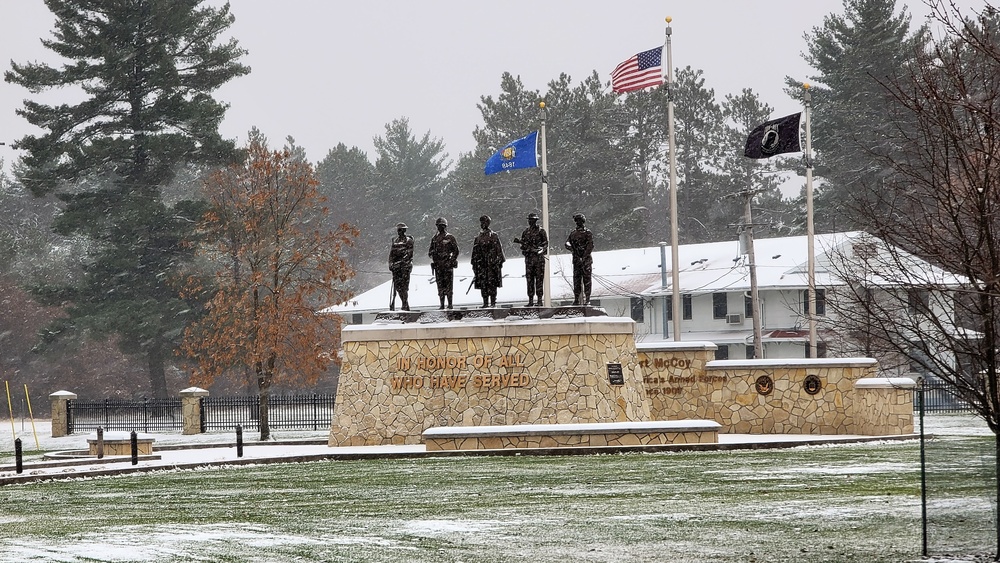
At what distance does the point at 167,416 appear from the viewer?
49875 millimetres

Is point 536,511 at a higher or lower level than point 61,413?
lower

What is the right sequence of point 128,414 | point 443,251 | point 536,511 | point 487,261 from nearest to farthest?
point 536,511
point 487,261
point 443,251
point 128,414

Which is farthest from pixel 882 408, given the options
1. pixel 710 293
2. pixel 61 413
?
pixel 710 293

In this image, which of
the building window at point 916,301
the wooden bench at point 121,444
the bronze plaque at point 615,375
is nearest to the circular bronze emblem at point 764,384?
the bronze plaque at point 615,375

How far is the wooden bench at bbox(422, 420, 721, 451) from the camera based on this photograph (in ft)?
86.5

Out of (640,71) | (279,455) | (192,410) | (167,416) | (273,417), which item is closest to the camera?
(279,455)

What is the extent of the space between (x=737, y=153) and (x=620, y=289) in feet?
89.1

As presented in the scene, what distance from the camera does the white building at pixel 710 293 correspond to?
6156 cm

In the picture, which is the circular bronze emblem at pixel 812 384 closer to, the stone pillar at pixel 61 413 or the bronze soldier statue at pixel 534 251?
the bronze soldier statue at pixel 534 251

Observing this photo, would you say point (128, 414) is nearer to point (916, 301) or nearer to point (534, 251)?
point (534, 251)

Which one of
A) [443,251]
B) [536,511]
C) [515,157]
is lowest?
[536,511]

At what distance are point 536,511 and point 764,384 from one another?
1670cm

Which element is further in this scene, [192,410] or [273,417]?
[273,417]

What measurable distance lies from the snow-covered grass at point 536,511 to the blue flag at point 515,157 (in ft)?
55.1
